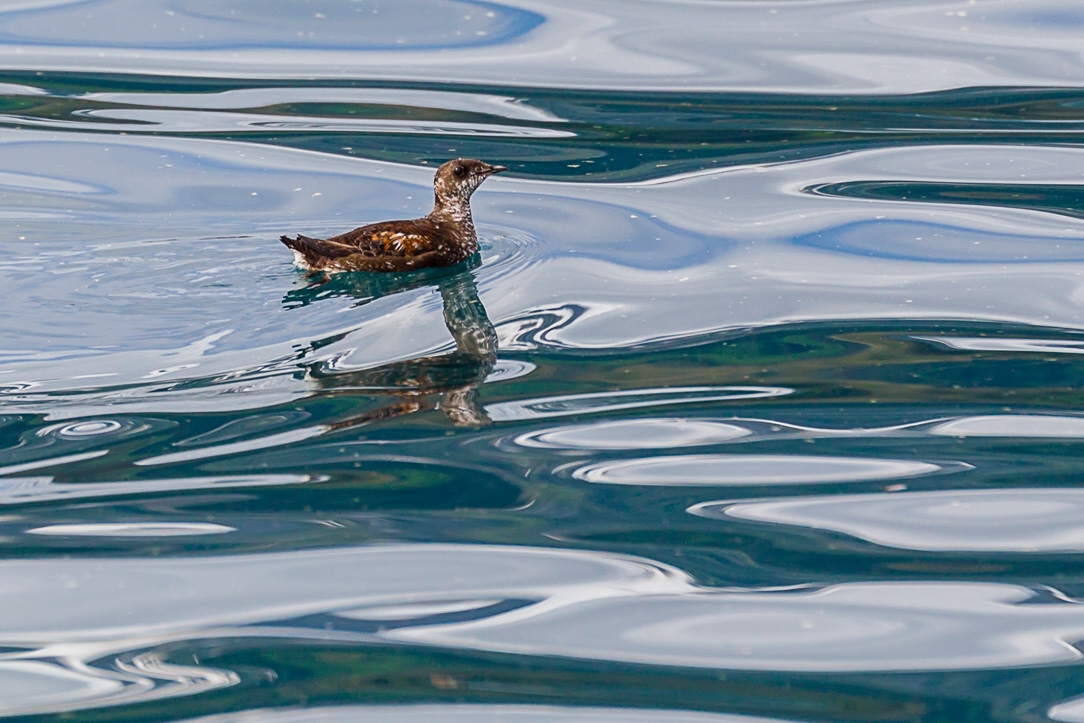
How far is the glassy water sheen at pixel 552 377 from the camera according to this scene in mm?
4848

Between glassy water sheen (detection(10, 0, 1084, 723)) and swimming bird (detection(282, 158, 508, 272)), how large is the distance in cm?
15

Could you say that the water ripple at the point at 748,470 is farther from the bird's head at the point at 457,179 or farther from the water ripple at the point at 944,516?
the bird's head at the point at 457,179

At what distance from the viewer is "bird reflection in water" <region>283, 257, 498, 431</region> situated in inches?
268

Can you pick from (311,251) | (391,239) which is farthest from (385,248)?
(311,251)

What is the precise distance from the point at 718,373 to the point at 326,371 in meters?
1.91

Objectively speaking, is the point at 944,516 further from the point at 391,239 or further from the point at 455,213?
the point at 455,213

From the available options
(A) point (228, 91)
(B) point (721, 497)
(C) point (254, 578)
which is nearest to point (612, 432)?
A: (B) point (721, 497)

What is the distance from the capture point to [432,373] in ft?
23.9

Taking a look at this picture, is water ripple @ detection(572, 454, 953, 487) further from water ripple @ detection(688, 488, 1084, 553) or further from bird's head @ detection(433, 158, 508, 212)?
bird's head @ detection(433, 158, 508, 212)

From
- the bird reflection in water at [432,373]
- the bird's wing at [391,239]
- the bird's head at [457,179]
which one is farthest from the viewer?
the bird's head at [457,179]

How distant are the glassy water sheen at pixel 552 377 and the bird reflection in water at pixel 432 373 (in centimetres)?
3

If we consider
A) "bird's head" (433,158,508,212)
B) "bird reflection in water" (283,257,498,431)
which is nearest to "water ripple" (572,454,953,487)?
"bird reflection in water" (283,257,498,431)

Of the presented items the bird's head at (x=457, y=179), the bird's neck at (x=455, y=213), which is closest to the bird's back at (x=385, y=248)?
the bird's neck at (x=455, y=213)

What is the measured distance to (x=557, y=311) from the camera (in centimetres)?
846
